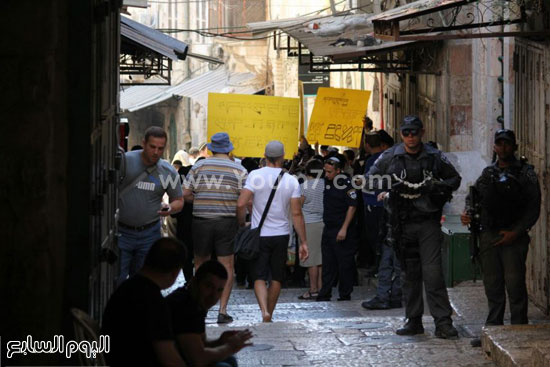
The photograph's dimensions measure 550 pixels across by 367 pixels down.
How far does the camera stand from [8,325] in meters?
5.68

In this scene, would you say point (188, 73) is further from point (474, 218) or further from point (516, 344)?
point (516, 344)

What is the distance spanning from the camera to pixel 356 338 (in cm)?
960

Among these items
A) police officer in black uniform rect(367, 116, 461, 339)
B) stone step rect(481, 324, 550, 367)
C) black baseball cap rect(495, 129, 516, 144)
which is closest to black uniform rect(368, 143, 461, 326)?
police officer in black uniform rect(367, 116, 461, 339)

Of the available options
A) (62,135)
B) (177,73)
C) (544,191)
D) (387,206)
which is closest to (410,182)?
(387,206)

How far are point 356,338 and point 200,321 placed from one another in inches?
143

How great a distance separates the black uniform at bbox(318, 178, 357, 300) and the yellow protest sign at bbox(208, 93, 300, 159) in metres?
3.14

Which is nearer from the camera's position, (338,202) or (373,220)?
(338,202)

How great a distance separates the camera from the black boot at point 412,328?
9703 millimetres

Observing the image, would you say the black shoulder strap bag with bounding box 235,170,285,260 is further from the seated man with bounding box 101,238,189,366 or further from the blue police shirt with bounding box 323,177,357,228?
the seated man with bounding box 101,238,189,366

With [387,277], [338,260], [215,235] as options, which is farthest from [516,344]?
[338,260]

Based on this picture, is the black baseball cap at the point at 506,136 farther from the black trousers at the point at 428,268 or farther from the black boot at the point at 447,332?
the black boot at the point at 447,332

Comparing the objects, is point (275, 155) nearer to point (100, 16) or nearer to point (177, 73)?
point (100, 16)

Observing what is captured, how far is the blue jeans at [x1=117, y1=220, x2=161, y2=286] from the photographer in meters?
9.44

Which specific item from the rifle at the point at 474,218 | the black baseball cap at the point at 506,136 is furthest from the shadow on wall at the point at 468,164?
the black baseball cap at the point at 506,136
